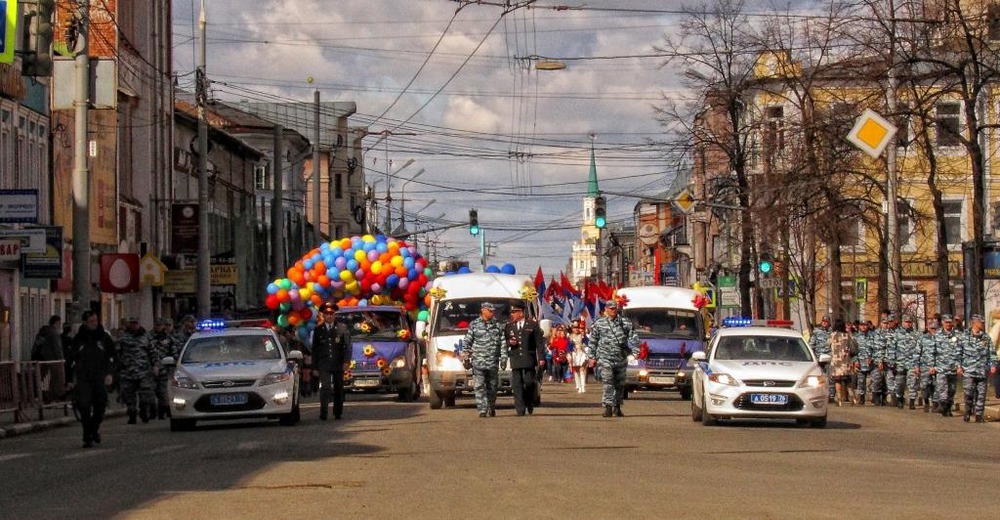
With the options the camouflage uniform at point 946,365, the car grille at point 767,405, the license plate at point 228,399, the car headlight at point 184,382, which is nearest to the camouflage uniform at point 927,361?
the camouflage uniform at point 946,365

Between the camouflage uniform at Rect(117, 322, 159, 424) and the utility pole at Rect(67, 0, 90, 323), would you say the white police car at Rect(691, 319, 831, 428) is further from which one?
the utility pole at Rect(67, 0, 90, 323)

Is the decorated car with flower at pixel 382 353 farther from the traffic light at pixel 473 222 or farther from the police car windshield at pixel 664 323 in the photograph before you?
the traffic light at pixel 473 222

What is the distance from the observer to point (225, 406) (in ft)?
83.0

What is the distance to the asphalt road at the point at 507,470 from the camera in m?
13.1

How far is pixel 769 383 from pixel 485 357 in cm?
469

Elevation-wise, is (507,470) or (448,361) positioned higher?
(448,361)

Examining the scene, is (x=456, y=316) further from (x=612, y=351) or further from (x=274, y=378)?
(x=274, y=378)

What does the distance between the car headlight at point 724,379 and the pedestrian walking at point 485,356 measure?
3.74 meters

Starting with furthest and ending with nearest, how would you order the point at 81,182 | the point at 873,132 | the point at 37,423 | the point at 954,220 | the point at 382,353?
the point at 954,220
the point at 382,353
the point at 873,132
the point at 81,182
the point at 37,423

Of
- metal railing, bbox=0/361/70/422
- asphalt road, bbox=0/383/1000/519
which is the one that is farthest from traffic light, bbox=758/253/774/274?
metal railing, bbox=0/361/70/422

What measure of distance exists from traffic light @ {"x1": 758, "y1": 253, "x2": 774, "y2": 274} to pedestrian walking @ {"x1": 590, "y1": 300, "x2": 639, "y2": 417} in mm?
24079

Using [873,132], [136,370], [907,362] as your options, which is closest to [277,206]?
[873,132]

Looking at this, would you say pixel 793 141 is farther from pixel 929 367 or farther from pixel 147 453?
pixel 147 453

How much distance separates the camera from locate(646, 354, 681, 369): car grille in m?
37.8
